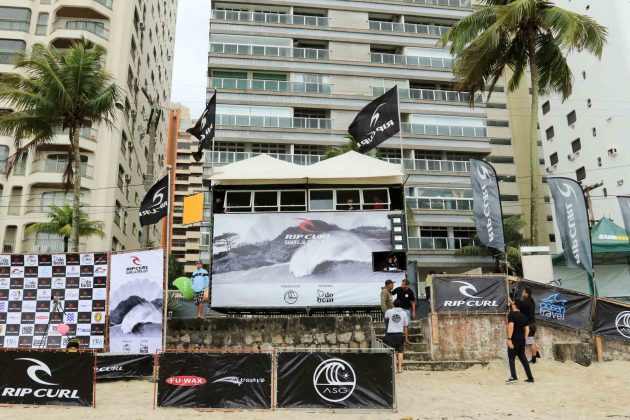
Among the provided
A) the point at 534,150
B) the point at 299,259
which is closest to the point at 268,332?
the point at 299,259

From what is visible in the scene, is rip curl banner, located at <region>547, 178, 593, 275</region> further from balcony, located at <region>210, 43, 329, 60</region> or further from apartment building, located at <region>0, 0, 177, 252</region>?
balcony, located at <region>210, 43, 329, 60</region>

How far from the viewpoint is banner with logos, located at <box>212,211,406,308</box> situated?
1579 centimetres

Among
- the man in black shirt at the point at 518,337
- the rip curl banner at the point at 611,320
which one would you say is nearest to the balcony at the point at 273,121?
the rip curl banner at the point at 611,320

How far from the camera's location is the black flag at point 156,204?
1347cm

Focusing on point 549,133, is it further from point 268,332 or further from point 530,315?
point 268,332

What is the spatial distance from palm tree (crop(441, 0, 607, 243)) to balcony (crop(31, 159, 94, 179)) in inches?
1020

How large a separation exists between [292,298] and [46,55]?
571 inches

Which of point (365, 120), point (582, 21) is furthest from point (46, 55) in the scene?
point (582, 21)

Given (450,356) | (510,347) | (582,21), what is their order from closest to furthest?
1. (510,347)
2. (450,356)
3. (582,21)

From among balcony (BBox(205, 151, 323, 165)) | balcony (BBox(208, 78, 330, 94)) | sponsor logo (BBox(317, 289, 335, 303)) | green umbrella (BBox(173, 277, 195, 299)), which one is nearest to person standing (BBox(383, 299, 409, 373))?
sponsor logo (BBox(317, 289, 335, 303))

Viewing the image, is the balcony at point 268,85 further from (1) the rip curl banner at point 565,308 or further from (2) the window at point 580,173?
(1) the rip curl banner at point 565,308

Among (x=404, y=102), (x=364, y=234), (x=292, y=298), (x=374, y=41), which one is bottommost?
(x=292, y=298)

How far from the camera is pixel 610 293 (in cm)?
2252

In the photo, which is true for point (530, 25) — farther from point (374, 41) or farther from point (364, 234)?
point (374, 41)
